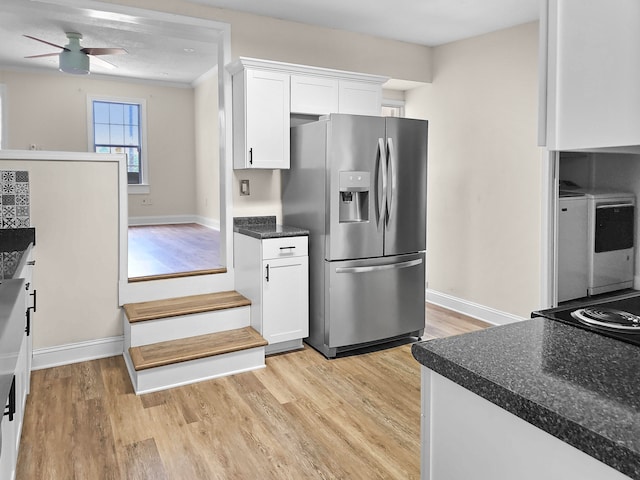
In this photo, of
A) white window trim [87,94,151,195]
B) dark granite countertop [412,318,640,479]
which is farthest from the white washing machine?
white window trim [87,94,151,195]

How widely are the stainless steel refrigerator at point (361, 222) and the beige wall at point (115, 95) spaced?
16.8 ft

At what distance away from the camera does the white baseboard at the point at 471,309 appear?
14.4ft

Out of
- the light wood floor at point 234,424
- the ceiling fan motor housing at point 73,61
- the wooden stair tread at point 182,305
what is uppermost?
the ceiling fan motor housing at point 73,61

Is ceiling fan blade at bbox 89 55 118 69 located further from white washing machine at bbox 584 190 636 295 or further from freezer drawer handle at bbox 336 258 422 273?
white washing machine at bbox 584 190 636 295

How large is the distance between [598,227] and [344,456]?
1.52 metres

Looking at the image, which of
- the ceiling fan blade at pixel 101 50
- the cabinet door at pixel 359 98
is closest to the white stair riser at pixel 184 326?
the cabinet door at pixel 359 98

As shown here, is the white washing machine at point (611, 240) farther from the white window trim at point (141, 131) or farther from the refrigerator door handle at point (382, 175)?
the white window trim at point (141, 131)

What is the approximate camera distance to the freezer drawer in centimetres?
359

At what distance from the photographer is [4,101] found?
7.18 m

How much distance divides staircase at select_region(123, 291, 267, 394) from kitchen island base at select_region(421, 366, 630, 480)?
7.64ft

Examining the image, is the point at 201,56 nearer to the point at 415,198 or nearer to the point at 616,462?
the point at 415,198

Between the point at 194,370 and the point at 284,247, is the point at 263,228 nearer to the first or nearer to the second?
the point at 284,247

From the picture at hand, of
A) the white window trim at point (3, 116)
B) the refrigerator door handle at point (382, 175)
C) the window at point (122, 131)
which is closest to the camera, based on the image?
the refrigerator door handle at point (382, 175)

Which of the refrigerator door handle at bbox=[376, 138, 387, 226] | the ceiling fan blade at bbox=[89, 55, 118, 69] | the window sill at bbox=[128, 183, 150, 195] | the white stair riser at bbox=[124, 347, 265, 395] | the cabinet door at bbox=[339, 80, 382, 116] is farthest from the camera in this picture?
the window sill at bbox=[128, 183, 150, 195]
